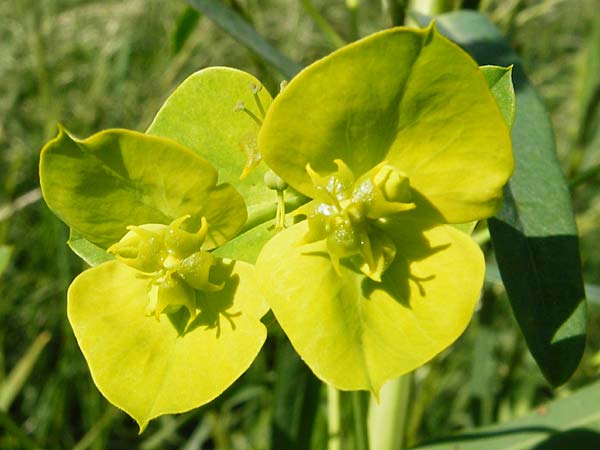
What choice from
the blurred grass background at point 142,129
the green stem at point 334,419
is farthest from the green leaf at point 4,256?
the green stem at point 334,419

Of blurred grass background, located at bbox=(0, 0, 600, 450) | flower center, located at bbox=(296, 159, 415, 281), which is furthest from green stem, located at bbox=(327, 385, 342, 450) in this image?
flower center, located at bbox=(296, 159, 415, 281)

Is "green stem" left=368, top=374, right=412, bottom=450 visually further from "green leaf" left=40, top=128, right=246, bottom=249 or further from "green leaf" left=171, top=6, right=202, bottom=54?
"green leaf" left=171, top=6, right=202, bottom=54

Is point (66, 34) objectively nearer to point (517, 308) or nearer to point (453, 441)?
point (453, 441)

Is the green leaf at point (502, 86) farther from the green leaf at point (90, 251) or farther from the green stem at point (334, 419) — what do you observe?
the green stem at point (334, 419)

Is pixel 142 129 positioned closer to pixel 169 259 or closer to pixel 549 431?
pixel 549 431

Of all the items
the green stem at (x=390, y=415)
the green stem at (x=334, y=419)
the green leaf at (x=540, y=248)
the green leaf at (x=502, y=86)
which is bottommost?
the green stem at (x=334, y=419)

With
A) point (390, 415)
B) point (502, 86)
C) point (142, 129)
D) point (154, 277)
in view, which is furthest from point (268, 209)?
point (142, 129)
